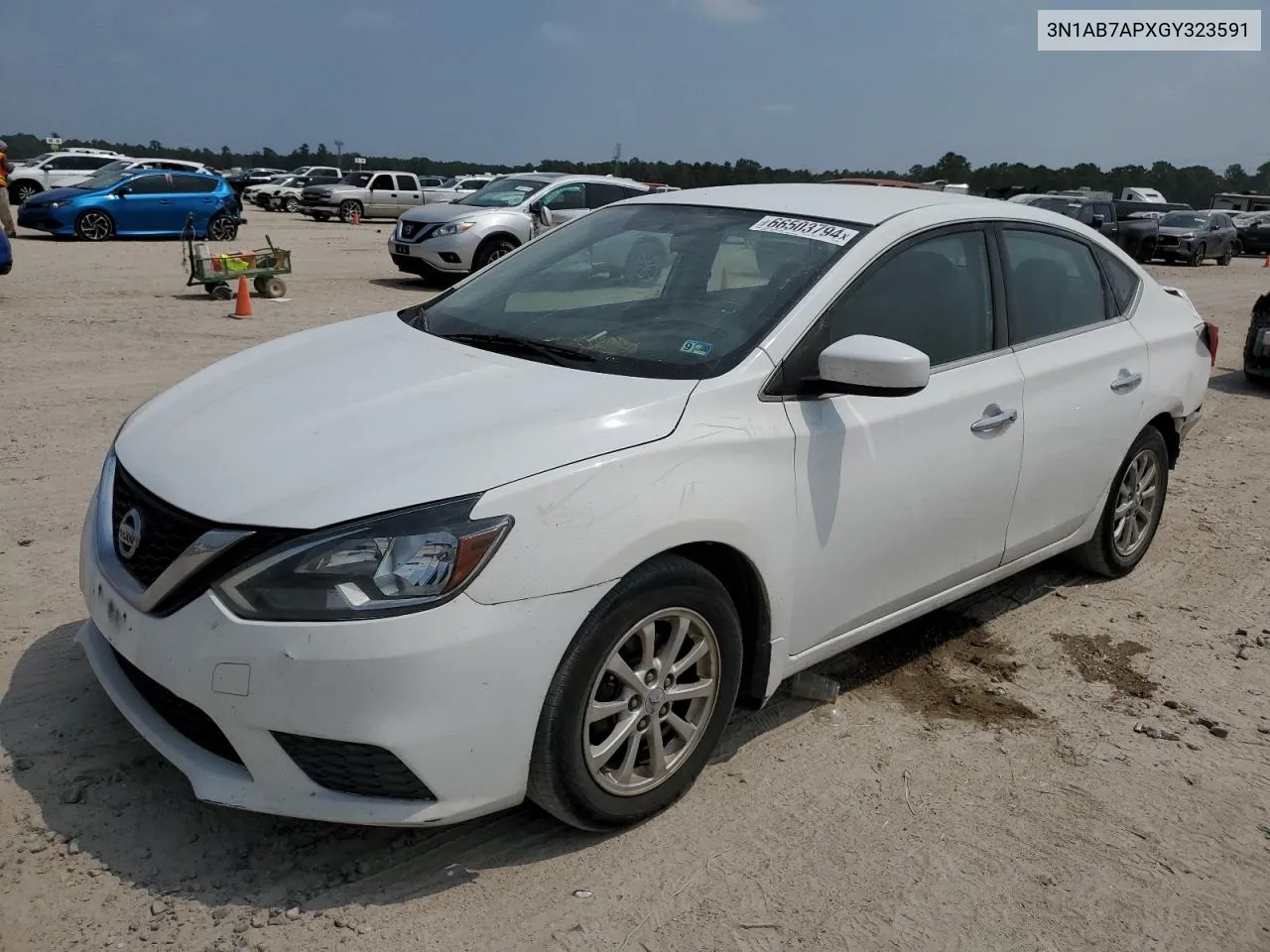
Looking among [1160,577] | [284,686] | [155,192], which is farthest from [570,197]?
[284,686]

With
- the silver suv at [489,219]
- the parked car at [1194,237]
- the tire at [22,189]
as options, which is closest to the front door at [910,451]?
the silver suv at [489,219]

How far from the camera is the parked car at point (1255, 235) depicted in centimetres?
3484

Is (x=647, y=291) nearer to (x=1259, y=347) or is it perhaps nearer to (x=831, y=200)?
(x=831, y=200)

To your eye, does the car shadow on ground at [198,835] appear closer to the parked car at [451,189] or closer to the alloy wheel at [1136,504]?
the alloy wheel at [1136,504]

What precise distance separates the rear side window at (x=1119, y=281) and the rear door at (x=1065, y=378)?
0.04 metres

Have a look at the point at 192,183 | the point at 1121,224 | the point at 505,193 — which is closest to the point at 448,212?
the point at 505,193

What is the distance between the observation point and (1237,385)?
10656mm

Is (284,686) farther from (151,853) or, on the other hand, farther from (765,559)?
(765,559)

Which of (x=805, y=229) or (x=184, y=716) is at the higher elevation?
(x=805, y=229)

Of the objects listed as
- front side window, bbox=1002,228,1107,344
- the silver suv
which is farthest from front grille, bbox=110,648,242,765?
the silver suv

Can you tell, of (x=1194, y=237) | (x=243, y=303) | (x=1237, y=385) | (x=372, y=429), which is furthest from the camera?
(x=1194, y=237)

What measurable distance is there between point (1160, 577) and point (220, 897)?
175 inches

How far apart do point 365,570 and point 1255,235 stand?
39.3 metres

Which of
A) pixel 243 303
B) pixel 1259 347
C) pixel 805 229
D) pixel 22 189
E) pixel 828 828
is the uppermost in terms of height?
pixel 805 229
